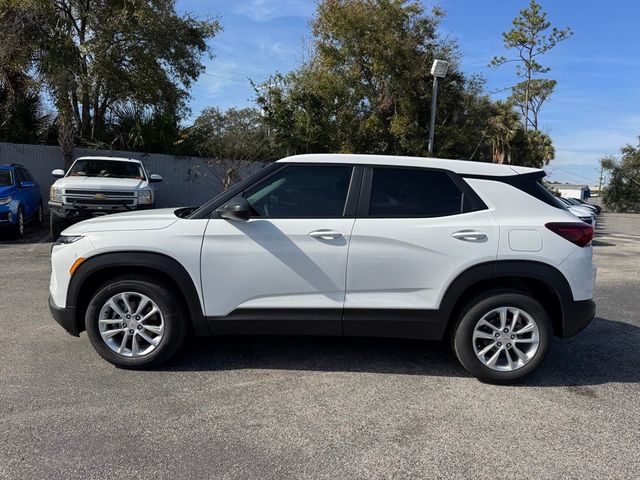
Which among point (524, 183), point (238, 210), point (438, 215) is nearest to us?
point (238, 210)

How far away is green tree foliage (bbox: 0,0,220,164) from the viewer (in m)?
15.4

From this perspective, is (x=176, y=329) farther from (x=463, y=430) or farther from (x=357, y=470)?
(x=463, y=430)

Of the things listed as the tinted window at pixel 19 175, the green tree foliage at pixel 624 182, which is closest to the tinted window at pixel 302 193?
the tinted window at pixel 19 175

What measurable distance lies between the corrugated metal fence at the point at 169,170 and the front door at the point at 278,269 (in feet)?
47.6

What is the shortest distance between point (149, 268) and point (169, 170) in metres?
15.5

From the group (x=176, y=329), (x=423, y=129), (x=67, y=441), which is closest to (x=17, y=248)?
(x=176, y=329)

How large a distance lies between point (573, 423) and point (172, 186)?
56.4 ft

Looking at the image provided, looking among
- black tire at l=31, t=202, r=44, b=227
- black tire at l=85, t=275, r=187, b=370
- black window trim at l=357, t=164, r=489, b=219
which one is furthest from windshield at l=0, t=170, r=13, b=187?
black window trim at l=357, t=164, r=489, b=219

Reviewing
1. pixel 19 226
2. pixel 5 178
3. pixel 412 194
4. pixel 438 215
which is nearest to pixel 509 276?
pixel 438 215

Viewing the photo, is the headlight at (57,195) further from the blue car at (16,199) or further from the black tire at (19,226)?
the black tire at (19,226)

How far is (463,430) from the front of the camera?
3609 mm

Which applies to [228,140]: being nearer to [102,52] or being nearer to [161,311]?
[102,52]

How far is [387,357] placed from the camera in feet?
16.2

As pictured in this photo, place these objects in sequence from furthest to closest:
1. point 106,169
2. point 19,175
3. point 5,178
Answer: point 106,169 < point 19,175 < point 5,178
